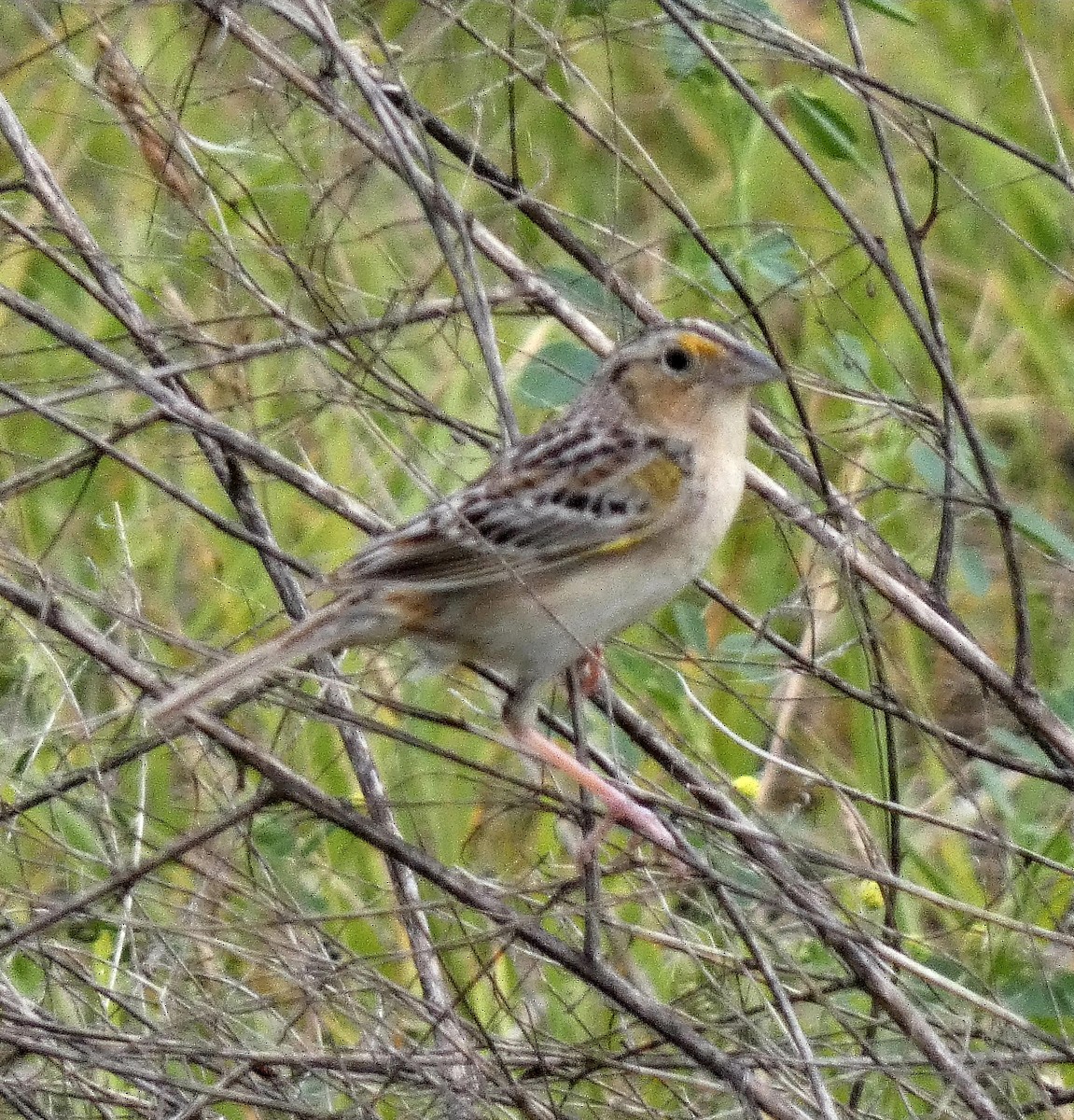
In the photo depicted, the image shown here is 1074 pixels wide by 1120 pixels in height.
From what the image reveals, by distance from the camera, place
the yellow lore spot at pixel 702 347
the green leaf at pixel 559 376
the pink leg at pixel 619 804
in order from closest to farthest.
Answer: the pink leg at pixel 619 804 < the yellow lore spot at pixel 702 347 < the green leaf at pixel 559 376

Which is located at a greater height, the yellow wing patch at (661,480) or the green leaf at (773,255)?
the green leaf at (773,255)

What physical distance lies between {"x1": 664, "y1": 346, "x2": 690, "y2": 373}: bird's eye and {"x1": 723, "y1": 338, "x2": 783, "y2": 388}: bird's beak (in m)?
0.07

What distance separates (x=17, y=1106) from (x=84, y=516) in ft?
8.42

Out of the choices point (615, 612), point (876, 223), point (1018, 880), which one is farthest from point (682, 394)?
point (876, 223)

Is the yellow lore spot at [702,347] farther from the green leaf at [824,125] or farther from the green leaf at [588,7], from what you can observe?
the green leaf at [588,7]

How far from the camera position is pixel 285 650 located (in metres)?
3.10

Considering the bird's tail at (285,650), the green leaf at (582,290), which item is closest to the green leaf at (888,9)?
the green leaf at (582,290)

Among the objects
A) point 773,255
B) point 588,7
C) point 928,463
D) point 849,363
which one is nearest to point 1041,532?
point 928,463

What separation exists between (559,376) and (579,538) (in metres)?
0.63

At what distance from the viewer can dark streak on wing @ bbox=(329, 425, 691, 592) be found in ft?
11.0

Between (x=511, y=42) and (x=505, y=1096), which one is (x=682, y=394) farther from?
(x=505, y=1096)

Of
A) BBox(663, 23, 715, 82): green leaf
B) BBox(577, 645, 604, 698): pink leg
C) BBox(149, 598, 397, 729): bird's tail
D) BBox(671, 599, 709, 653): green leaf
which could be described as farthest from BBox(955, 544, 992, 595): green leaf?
BBox(149, 598, 397, 729): bird's tail

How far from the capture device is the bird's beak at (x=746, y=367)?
137 inches

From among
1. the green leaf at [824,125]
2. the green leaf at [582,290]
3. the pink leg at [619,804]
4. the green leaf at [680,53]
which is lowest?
the pink leg at [619,804]
